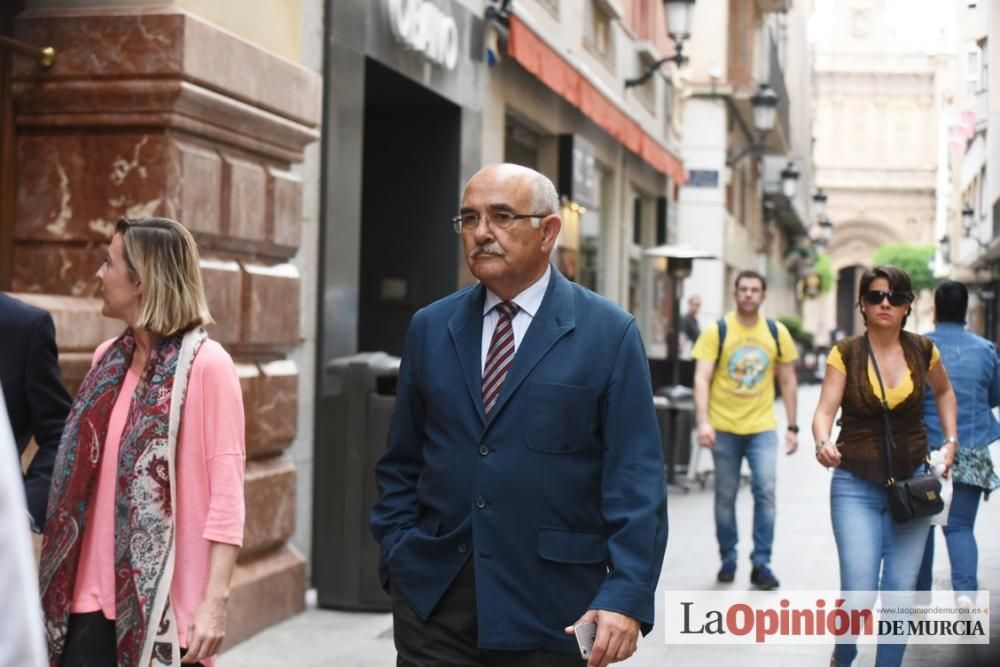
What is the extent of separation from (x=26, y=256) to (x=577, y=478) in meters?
3.96

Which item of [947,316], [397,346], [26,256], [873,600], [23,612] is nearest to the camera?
[23,612]

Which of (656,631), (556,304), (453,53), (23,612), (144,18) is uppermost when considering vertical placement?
(453,53)

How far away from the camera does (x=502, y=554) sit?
3.48 metres

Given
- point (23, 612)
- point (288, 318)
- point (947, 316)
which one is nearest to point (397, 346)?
point (288, 318)

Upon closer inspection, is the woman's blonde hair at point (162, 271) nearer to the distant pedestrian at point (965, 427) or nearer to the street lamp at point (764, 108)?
the distant pedestrian at point (965, 427)

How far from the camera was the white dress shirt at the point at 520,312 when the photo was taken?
144 inches

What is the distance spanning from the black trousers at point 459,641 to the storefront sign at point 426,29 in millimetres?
6618

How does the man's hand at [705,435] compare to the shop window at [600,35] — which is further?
the shop window at [600,35]

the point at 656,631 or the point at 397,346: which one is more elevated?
the point at 397,346

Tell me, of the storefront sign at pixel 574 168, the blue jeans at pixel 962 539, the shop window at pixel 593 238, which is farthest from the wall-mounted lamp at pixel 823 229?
the blue jeans at pixel 962 539

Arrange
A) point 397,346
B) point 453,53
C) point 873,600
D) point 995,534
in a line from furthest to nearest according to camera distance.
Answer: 1. point 397,346
2. point 453,53
3. point 995,534
4. point 873,600

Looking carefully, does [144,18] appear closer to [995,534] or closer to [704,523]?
[995,534]

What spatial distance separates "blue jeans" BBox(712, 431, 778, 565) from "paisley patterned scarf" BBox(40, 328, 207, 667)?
5.90 m

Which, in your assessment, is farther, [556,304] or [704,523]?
[704,523]
